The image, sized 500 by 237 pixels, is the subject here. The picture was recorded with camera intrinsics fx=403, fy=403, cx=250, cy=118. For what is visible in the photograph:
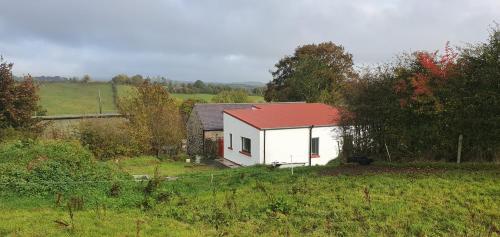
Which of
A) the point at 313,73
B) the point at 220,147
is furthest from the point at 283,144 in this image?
the point at 313,73

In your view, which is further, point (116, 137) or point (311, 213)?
point (116, 137)

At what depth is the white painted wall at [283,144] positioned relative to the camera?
74.6ft

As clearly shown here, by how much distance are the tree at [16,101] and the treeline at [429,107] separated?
54.5 ft

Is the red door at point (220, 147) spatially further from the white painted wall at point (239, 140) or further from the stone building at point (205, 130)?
the white painted wall at point (239, 140)

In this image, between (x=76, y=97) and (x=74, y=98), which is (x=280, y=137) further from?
(x=76, y=97)

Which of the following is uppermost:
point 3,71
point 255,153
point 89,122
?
point 3,71

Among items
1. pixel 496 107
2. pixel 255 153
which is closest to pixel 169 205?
pixel 496 107

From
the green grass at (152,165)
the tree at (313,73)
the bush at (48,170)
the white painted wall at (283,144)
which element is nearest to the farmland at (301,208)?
the bush at (48,170)

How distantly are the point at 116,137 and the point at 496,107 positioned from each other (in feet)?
70.5

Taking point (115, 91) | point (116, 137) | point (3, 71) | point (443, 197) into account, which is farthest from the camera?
point (115, 91)

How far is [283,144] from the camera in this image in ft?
75.7

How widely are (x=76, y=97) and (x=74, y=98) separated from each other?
50 centimetres

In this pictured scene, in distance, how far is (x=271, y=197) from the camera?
32.8ft

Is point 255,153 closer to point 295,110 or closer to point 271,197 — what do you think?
point 295,110
